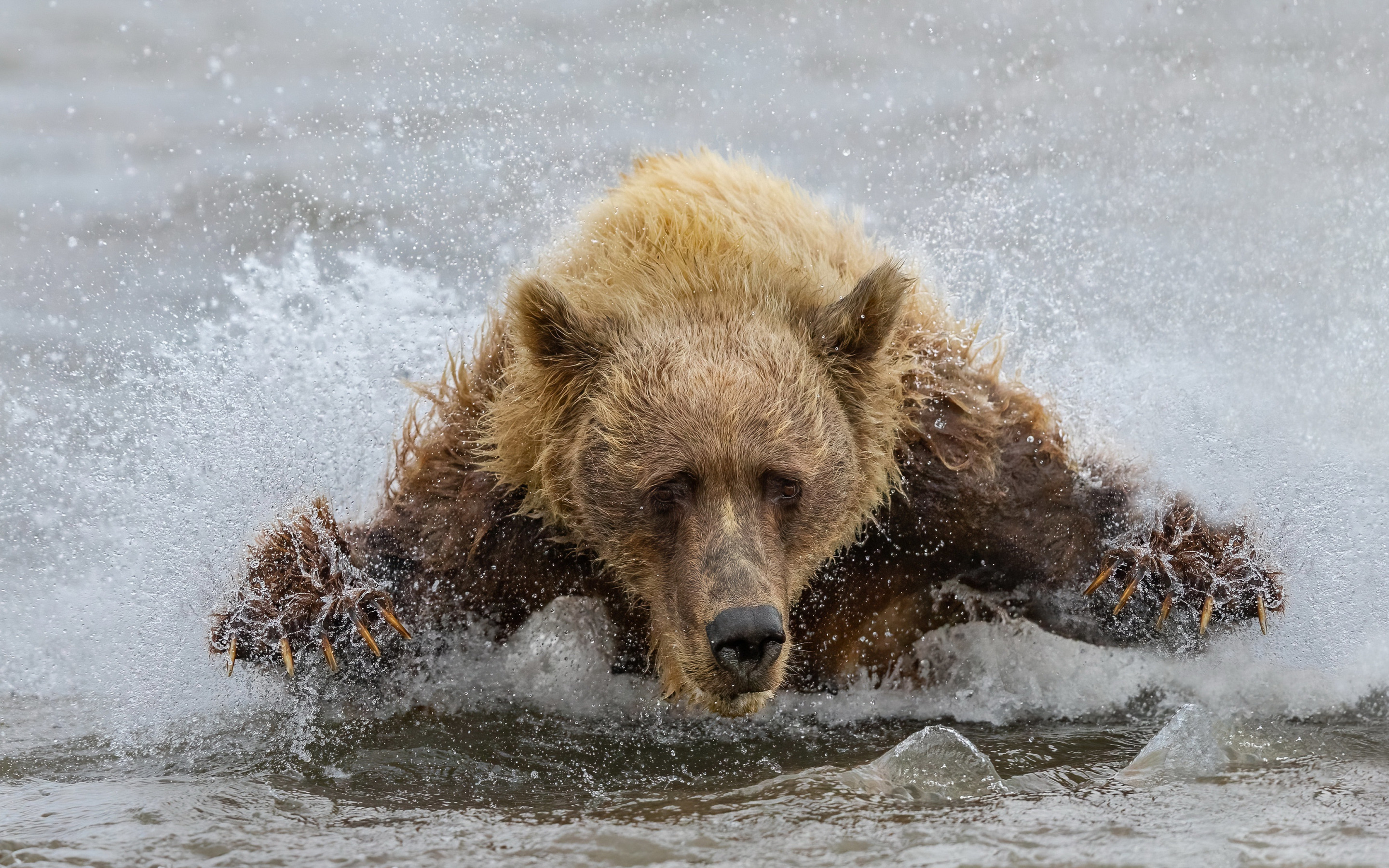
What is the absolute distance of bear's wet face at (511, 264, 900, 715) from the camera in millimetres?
3574

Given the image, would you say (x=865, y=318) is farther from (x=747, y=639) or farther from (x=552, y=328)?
(x=747, y=639)

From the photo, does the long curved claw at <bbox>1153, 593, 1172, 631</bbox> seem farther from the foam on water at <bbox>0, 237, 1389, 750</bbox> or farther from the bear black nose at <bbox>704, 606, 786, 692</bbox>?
the bear black nose at <bbox>704, 606, 786, 692</bbox>

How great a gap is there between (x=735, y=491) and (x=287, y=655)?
1.70m

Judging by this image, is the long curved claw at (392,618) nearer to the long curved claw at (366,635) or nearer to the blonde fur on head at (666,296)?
the long curved claw at (366,635)

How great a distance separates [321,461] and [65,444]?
279cm

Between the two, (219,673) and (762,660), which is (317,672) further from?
(762,660)

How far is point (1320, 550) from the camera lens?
5098 millimetres

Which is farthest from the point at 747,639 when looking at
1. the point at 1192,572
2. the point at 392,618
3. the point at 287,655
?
the point at 1192,572

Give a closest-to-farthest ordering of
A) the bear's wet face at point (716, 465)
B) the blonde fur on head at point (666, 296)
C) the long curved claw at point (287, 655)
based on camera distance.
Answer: the bear's wet face at point (716, 465)
the blonde fur on head at point (666, 296)
the long curved claw at point (287, 655)

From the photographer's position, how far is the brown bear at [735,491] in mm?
3711

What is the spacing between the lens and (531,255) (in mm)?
5555

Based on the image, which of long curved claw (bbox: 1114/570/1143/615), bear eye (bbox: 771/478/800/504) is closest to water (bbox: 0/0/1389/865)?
long curved claw (bbox: 1114/570/1143/615)

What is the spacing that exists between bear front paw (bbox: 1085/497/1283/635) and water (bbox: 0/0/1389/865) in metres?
0.21

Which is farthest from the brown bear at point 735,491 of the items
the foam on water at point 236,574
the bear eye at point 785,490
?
the foam on water at point 236,574
